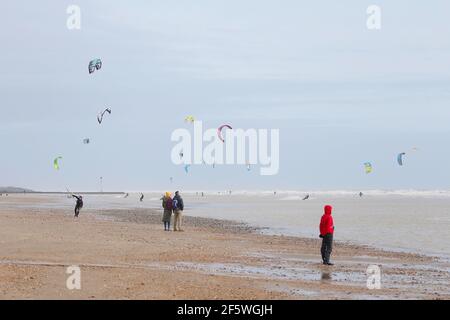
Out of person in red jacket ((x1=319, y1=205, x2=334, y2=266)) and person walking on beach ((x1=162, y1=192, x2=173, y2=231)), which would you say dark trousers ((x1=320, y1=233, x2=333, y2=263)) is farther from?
person walking on beach ((x1=162, y1=192, x2=173, y2=231))

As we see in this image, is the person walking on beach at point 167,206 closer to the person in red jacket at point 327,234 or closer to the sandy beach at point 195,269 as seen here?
the sandy beach at point 195,269

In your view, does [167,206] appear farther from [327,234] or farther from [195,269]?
[195,269]

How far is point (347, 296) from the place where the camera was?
12.1m

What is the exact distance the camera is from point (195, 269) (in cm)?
1530

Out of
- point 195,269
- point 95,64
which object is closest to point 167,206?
point 95,64

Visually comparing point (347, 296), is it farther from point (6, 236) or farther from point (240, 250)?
point (6, 236)

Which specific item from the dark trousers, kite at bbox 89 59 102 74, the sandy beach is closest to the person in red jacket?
the dark trousers

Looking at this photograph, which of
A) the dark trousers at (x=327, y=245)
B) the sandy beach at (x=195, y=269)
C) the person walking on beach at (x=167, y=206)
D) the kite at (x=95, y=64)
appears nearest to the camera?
the sandy beach at (x=195, y=269)

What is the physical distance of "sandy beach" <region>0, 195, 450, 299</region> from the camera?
11.8m

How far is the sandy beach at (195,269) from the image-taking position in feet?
38.6

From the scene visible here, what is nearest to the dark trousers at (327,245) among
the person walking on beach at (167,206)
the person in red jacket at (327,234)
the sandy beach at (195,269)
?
the person in red jacket at (327,234)
